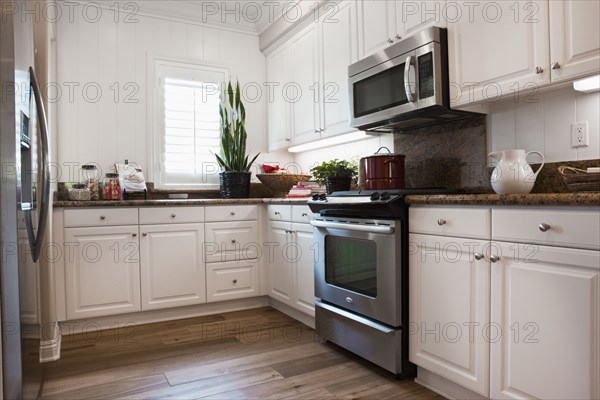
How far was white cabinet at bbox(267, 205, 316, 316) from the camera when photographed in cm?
280

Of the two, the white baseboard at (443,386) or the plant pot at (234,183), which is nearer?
the white baseboard at (443,386)

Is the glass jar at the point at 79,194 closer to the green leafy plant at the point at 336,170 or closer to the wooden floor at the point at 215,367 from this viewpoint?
the wooden floor at the point at 215,367

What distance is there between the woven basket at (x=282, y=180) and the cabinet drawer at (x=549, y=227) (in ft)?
6.78

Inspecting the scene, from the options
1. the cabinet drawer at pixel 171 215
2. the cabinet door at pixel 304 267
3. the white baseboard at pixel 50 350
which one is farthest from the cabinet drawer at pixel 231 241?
the white baseboard at pixel 50 350

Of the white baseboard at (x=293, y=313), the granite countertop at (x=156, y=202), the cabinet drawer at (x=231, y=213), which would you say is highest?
the granite countertop at (x=156, y=202)

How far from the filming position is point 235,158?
3.70 m

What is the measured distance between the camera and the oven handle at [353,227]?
6.59 ft

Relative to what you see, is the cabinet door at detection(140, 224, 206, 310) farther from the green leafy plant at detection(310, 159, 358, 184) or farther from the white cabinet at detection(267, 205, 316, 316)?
the green leafy plant at detection(310, 159, 358, 184)

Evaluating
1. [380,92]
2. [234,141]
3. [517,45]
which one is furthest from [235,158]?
[517,45]

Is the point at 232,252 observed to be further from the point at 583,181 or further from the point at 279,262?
the point at 583,181

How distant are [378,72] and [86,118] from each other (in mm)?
2320

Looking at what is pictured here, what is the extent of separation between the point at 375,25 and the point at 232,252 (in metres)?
1.88

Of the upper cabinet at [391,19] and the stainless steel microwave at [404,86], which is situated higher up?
the upper cabinet at [391,19]

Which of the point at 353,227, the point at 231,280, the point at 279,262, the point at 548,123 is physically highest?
the point at 548,123
